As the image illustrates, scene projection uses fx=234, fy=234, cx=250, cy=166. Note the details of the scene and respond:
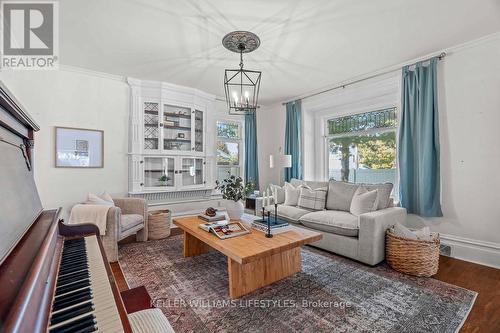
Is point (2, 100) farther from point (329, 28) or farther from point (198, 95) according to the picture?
point (198, 95)

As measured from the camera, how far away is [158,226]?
3.40 m

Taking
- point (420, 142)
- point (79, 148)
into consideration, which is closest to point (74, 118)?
point (79, 148)

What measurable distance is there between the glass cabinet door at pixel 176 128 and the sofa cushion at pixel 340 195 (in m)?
2.52

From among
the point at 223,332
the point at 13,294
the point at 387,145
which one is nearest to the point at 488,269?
the point at 387,145

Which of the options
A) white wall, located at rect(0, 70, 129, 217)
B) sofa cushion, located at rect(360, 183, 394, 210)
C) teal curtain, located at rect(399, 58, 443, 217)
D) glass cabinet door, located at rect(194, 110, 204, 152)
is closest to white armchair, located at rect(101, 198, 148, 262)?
white wall, located at rect(0, 70, 129, 217)

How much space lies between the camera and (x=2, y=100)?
2.43ft

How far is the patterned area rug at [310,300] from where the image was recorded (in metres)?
1.59

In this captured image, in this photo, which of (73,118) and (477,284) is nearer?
(477,284)

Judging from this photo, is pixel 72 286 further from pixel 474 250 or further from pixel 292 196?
pixel 474 250

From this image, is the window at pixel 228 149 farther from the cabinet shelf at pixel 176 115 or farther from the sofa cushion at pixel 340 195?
the sofa cushion at pixel 340 195

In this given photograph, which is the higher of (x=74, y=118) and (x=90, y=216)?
(x=74, y=118)

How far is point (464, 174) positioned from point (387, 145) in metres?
1.07

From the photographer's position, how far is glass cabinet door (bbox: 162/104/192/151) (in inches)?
158

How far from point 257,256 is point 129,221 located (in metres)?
1.99
